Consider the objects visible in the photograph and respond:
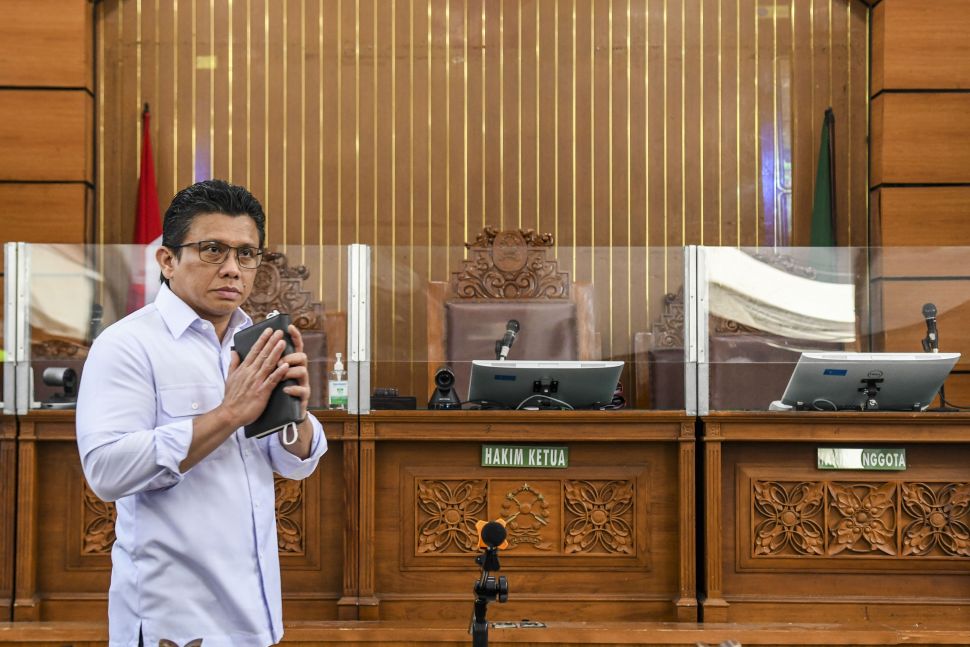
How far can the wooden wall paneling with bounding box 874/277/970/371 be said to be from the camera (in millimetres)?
3545

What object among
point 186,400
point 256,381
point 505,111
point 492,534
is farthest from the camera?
point 505,111

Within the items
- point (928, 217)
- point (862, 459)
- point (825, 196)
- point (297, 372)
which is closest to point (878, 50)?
point (825, 196)

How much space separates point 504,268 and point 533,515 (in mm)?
1105

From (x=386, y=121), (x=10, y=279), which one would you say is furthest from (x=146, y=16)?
(x=10, y=279)

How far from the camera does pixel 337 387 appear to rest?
11.2 feet

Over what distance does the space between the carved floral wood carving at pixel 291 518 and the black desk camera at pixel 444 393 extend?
503mm

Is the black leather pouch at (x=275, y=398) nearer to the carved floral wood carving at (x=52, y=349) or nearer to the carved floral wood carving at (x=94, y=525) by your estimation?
the carved floral wood carving at (x=94, y=525)

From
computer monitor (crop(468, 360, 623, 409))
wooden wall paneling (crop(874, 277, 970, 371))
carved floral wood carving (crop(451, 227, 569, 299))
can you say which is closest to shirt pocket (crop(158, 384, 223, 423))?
computer monitor (crop(468, 360, 623, 409))

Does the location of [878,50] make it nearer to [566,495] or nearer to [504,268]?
[504,268]

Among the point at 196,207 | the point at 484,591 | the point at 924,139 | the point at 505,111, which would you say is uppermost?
the point at 505,111

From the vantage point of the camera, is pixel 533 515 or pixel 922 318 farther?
pixel 922 318

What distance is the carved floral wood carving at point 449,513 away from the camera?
3.34m

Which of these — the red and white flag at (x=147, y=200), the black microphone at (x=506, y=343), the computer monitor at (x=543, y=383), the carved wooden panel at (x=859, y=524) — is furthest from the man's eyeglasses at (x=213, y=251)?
the red and white flag at (x=147, y=200)

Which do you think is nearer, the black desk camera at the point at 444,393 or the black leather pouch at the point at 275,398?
the black leather pouch at the point at 275,398
